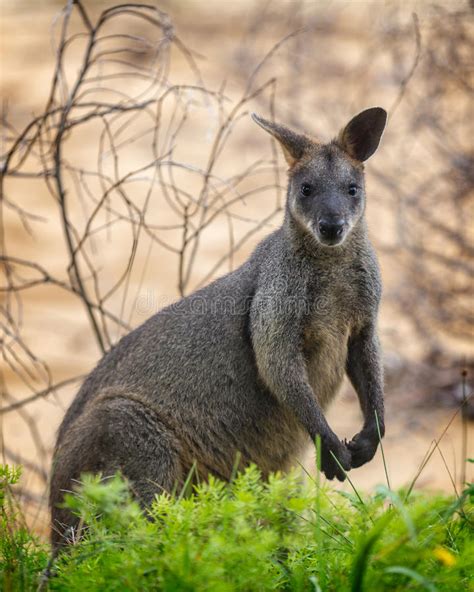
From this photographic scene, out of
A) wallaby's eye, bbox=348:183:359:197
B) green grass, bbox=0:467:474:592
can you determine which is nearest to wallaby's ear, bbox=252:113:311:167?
wallaby's eye, bbox=348:183:359:197

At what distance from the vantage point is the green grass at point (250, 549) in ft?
8.12

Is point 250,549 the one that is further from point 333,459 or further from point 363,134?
point 363,134

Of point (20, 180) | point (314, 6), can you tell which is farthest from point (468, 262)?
point (20, 180)

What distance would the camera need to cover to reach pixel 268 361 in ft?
14.2

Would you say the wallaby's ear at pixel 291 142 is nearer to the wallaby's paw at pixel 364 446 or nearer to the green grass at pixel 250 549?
the wallaby's paw at pixel 364 446

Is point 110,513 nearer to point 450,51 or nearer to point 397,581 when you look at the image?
point 397,581

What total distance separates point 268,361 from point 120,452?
79 centimetres

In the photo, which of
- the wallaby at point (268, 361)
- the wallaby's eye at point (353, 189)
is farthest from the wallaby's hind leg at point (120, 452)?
the wallaby's eye at point (353, 189)

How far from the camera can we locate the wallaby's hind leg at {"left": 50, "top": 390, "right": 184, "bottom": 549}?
4230 mm

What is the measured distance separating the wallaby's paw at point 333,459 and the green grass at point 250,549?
3.35 ft

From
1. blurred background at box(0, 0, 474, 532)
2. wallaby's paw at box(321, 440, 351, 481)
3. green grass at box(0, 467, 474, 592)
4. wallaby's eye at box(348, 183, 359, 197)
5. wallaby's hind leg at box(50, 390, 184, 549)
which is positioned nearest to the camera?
green grass at box(0, 467, 474, 592)

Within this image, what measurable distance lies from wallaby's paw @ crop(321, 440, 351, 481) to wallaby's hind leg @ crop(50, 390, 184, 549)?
705 millimetres

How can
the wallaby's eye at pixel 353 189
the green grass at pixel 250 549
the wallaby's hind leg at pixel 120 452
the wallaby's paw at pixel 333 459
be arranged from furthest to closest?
the wallaby's eye at pixel 353 189, the wallaby's hind leg at pixel 120 452, the wallaby's paw at pixel 333 459, the green grass at pixel 250 549

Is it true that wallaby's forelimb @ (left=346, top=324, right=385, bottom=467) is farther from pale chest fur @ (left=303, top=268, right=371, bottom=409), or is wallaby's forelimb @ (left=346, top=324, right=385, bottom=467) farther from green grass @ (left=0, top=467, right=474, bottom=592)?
green grass @ (left=0, top=467, right=474, bottom=592)
